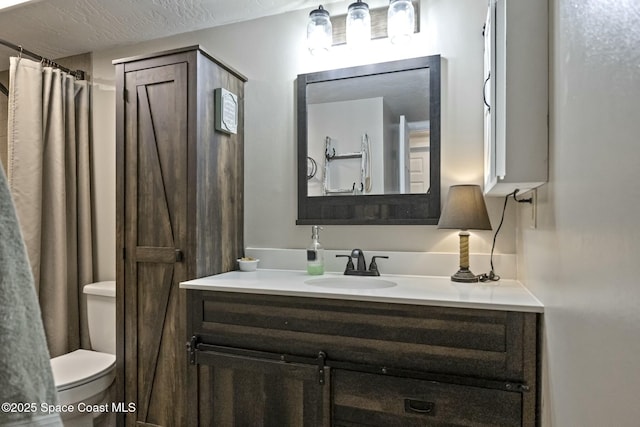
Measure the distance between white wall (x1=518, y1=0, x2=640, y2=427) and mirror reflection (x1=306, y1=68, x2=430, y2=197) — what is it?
0.79 metres

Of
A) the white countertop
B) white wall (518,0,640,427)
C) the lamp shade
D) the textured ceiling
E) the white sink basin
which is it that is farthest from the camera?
the textured ceiling

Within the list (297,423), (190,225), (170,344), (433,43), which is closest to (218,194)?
(190,225)

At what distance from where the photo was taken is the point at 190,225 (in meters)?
1.85

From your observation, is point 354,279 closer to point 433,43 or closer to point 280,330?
point 280,330

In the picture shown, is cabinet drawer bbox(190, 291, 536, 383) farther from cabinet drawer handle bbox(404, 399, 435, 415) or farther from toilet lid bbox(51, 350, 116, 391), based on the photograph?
toilet lid bbox(51, 350, 116, 391)

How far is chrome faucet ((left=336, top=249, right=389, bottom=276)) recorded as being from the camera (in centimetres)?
189

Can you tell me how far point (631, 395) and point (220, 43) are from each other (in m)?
2.44

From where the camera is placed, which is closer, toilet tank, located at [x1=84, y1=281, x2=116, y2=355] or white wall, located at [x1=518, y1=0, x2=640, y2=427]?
white wall, located at [x1=518, y1=0, x2=640, y2=427]

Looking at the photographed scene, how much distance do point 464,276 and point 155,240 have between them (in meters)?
1.51

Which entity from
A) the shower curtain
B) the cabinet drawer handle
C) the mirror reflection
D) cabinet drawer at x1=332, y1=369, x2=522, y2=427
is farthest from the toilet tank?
the cabinet drawer handle

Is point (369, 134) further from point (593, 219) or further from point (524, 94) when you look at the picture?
point (593, 219)

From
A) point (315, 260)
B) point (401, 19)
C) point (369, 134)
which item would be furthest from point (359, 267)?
point (401, 19)

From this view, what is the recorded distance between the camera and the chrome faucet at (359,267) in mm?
1890

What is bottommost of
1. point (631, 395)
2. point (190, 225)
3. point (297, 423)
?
point (297, 423)
